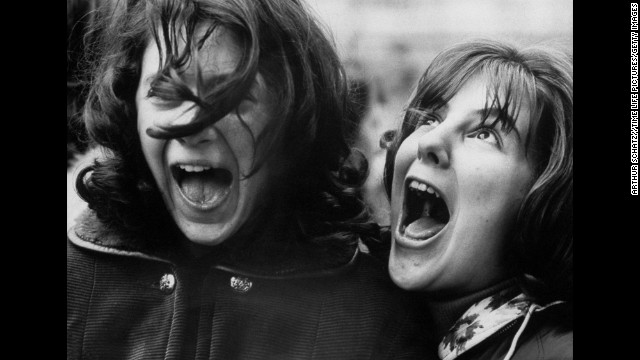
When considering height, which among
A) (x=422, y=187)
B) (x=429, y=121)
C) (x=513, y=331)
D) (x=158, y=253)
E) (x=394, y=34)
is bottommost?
(x=513, y=331)

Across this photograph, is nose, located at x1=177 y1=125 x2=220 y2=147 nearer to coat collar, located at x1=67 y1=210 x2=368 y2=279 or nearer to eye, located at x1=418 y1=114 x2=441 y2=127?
coat collar, located at x1=67 y1=210 x2=368 y2=279

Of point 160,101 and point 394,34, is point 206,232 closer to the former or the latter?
point 160,101

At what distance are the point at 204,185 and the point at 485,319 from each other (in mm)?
618

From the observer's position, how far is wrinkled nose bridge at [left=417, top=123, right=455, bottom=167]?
153cm

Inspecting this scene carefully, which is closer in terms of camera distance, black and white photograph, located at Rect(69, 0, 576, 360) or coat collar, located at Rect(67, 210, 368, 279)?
black and white photograph, located at Rect(69, 0, 576, 360)

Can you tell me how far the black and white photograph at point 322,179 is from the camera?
5.03 feet

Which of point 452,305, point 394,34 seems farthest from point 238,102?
point 452,305

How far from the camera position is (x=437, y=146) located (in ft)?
5.02

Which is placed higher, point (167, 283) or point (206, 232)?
point (206, 232)

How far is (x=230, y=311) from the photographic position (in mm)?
1623

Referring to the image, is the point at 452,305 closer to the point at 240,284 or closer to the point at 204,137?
the point at 240,284

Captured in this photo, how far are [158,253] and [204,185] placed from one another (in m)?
0.18

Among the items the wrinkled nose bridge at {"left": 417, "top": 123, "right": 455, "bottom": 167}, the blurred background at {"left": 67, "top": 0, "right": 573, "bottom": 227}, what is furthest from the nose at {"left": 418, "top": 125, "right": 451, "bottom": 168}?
the blurred background at {"left": 67, "top": 0, "right": 573, "bottom": 227}

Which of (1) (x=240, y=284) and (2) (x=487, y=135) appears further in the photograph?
(1) (x=240, y=284)
